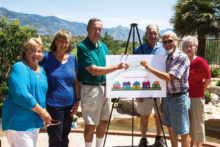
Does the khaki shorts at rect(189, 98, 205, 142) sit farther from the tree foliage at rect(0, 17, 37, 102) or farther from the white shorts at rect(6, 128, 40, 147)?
the tree foliage at rect(0, 17, 37, 102)

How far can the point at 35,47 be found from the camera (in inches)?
89.9

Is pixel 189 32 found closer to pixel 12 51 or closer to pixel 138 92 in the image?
pixel 12 51

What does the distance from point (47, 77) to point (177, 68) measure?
163 centimetres

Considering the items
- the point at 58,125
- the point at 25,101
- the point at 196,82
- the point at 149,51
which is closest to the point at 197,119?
the point at 196,82

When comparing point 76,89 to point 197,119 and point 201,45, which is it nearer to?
point 197,119

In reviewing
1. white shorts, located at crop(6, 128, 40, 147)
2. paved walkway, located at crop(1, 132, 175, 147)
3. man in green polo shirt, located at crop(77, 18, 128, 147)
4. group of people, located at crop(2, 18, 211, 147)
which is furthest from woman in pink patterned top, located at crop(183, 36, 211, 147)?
white shorts, located at crop(6, 128, 40, 147)

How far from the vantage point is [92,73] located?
111 inches

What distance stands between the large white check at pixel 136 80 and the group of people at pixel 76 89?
10cm

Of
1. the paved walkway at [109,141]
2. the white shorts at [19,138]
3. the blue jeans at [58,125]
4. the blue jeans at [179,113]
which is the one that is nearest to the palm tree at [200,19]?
the paved walkway at [109,141]

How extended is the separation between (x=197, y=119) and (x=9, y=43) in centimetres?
713

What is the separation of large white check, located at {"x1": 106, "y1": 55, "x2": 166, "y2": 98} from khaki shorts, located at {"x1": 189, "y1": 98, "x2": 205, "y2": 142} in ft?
2.01

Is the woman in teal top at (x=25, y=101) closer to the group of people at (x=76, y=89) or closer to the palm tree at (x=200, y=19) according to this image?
the group of people at (x=76, y=89)

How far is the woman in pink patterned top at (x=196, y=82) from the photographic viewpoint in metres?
3.18

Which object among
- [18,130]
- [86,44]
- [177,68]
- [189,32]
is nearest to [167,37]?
[177,68]
